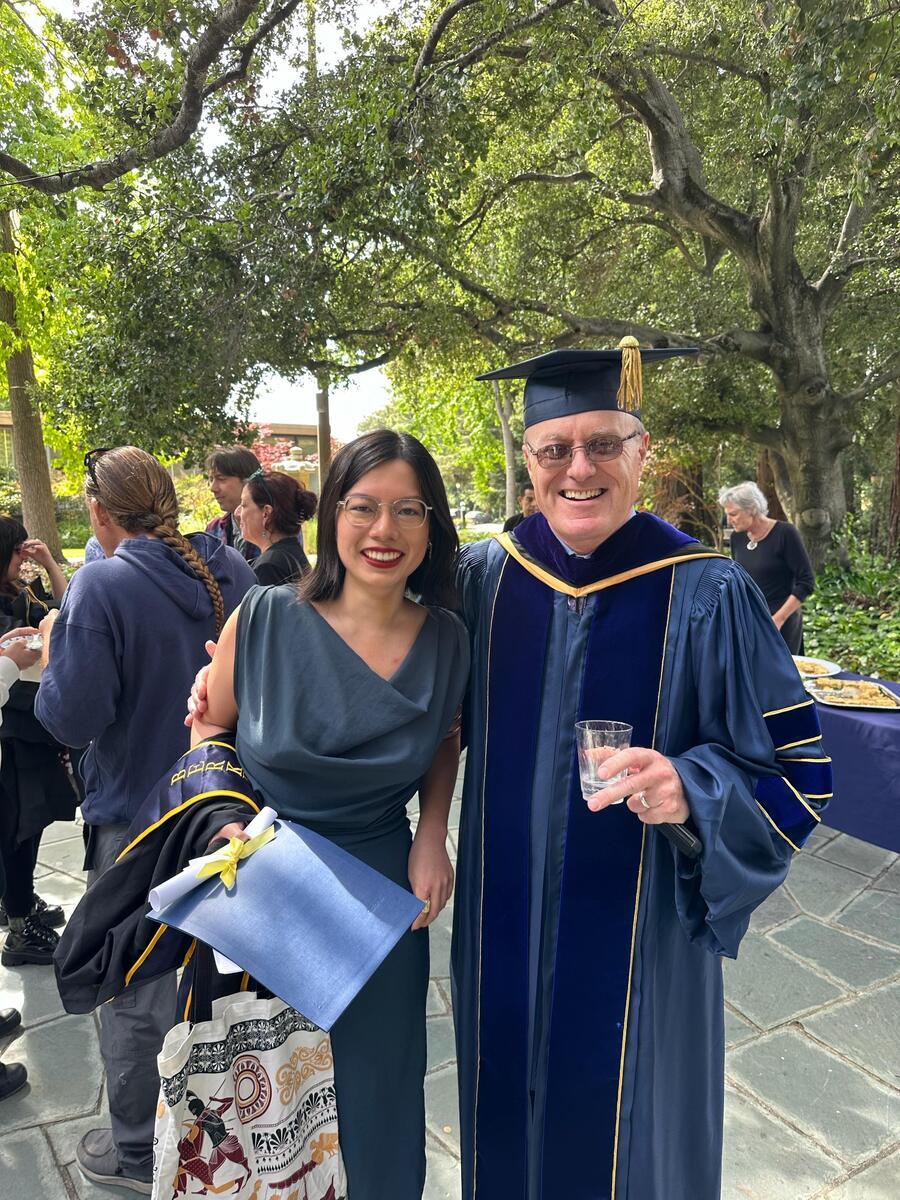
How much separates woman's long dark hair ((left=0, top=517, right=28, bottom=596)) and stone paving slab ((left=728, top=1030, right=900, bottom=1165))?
337cm

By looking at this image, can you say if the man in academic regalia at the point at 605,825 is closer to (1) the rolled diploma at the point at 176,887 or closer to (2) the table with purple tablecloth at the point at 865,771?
(1) the rolled diploma at the point at 176,887

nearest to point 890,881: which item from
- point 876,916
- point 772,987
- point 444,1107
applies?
point 876,916

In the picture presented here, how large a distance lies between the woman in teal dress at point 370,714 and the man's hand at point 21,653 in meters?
1.19

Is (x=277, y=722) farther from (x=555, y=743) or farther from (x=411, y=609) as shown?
(x=555, y=743)

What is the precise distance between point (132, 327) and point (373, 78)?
274 centimetres

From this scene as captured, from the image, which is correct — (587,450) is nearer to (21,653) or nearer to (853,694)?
(21,653)

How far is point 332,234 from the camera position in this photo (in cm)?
609

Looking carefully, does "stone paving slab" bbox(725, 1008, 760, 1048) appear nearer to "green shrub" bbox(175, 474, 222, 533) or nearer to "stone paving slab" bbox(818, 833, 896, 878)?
"stone paving slab" bbox(818, 833, 896, 878)

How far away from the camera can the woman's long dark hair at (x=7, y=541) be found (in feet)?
9.85

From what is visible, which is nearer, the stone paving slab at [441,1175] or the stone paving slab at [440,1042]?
the stone paving slab at [441,1175]

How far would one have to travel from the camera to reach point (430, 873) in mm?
1690

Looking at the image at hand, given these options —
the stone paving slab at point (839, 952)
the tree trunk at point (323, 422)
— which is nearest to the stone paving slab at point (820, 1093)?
the stone paving slab at point (839, 952)

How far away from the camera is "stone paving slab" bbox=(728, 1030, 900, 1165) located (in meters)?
2.28

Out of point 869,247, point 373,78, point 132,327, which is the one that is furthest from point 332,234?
point 869,247
